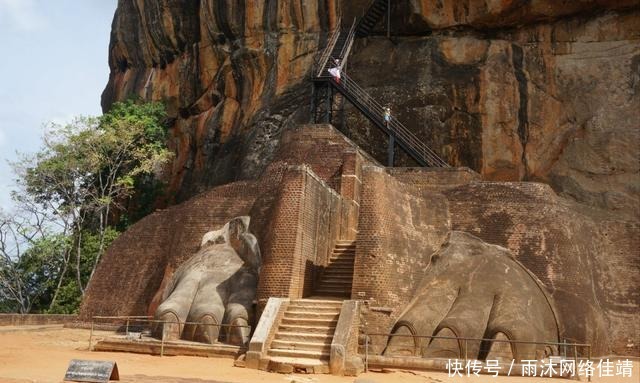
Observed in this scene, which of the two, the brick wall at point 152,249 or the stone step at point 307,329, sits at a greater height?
the brick wall at point 152,249

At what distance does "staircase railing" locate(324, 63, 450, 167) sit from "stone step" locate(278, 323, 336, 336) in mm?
10624

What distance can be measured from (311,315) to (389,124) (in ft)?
37.4

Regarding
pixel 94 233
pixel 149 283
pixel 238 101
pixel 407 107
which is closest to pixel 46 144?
pixel 94 233

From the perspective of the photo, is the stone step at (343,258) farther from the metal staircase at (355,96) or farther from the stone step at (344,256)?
the metal staircase at (355,96)

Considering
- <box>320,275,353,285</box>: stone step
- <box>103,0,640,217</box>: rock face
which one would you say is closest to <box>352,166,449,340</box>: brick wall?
<box>320,275,353,285</box>: stone step

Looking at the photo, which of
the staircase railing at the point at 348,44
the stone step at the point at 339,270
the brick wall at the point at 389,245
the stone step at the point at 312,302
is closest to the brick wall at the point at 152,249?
the stone step at the point at 339,270

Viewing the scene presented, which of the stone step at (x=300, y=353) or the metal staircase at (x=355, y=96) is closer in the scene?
the stone step at (x=300, y=353)

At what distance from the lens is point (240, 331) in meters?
12.7

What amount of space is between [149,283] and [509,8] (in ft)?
50.9

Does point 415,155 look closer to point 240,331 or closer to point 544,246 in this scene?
point 544,246

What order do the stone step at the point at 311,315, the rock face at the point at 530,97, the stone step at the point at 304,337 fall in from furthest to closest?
the rock face at the point at 530,97, the stone step at the point at 311,315, the stone step at the point at 304,337

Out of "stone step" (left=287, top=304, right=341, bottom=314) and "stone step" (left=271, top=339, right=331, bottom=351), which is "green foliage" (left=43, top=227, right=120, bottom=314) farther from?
"stone step" (left=271, top=339, right=331, bottom=351)

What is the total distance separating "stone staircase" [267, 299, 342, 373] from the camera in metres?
10.6

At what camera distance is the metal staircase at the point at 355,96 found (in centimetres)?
→ 2192
